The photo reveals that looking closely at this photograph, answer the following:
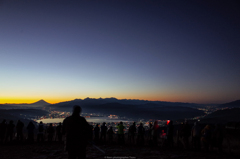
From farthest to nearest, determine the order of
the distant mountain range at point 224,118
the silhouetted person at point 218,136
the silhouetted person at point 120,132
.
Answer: the distant mountain range at point 224,118
the silhouetted person at point 120,132
the silhouetted person at point 218,136

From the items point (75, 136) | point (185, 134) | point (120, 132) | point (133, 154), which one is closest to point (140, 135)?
point (120, 132)

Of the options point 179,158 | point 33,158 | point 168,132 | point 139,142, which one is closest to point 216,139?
point 179,158

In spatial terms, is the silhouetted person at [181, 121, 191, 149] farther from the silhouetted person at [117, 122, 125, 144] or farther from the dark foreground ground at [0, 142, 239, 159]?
the silhouetted person at [117, 122, 125, 144]

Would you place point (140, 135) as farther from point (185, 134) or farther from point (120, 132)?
point (185, 134)

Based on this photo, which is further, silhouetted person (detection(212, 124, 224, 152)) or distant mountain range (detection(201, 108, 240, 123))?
distant mountain range (detection(201, 108, 240, 123))

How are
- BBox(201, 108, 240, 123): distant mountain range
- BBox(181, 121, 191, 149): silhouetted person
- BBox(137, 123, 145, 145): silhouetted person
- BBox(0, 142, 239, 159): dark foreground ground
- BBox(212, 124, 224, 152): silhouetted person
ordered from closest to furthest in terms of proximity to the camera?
1. BBox(0, 142, 239, 159): dark foreground ground
2. BBox(212, 124, 224, 152): silhouetted person
3. BBox(181, 121, 191, 149): silhouetted person
4. BBox(137, 123, 145, 145): silhouetted person
5. BBox(201, 108, 240, 123): distant mountain range

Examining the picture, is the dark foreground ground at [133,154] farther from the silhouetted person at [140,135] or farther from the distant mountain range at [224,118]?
the distant mountain range at [224,118]

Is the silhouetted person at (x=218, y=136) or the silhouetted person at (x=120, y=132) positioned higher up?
the silhouetted person at (x=218, y=136)

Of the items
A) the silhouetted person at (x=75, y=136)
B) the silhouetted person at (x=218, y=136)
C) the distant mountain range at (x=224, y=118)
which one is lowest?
the distant mountain range at (x=224, y=118)

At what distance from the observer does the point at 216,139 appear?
27.0 ft

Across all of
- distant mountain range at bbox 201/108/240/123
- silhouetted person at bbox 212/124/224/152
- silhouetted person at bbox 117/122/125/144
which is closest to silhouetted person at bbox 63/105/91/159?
silhouetted person at bbox 212/124/224/152

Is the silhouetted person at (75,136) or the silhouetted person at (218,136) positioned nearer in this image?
the silhouetted person at (75,136)

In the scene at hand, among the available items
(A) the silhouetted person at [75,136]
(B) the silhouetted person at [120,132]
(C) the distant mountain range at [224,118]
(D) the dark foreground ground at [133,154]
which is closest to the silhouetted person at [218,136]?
(D) the dark foreground ground at [133,154]

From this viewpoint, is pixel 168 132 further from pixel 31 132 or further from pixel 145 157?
pixel 31 132
